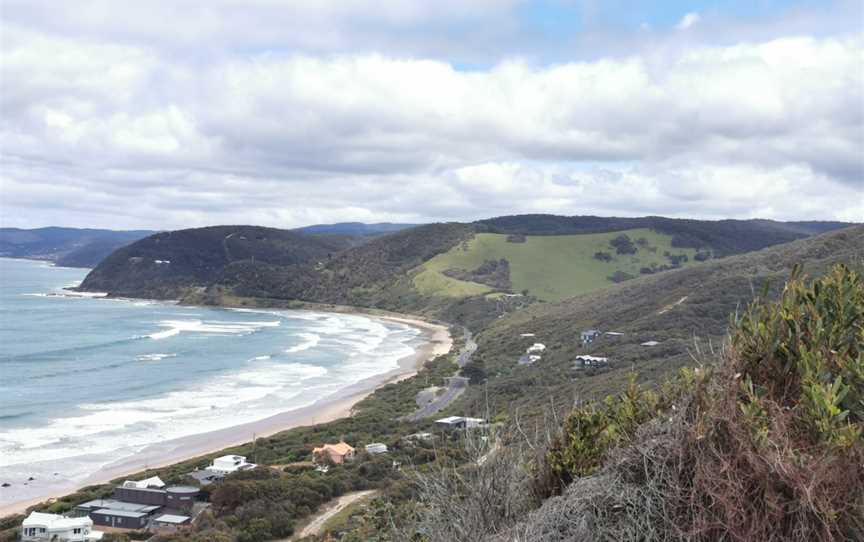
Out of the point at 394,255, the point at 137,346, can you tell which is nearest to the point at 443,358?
the point at 137,346

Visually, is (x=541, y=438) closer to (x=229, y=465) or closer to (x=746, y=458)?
(x=746, y=458)

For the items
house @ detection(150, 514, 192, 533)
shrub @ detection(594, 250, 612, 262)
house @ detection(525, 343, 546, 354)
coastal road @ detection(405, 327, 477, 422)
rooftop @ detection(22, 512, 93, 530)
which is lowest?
coastal road @ detection(405, 327, 477, 422)

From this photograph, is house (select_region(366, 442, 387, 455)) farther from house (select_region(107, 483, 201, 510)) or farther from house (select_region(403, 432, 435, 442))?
house (select_region(107, 483, 201, 510))

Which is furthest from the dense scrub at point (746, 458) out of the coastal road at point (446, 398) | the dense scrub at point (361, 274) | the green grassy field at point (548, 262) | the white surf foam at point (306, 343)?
the dense scrub at point (361, 274)

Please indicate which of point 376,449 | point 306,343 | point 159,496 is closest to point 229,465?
point 159,496

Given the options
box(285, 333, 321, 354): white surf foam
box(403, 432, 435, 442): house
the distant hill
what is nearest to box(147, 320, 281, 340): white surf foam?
box(285, 333, 321, 354): white surf foam

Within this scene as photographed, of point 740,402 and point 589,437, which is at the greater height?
point 740,402

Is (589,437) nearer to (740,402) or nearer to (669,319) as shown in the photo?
(740,402)
